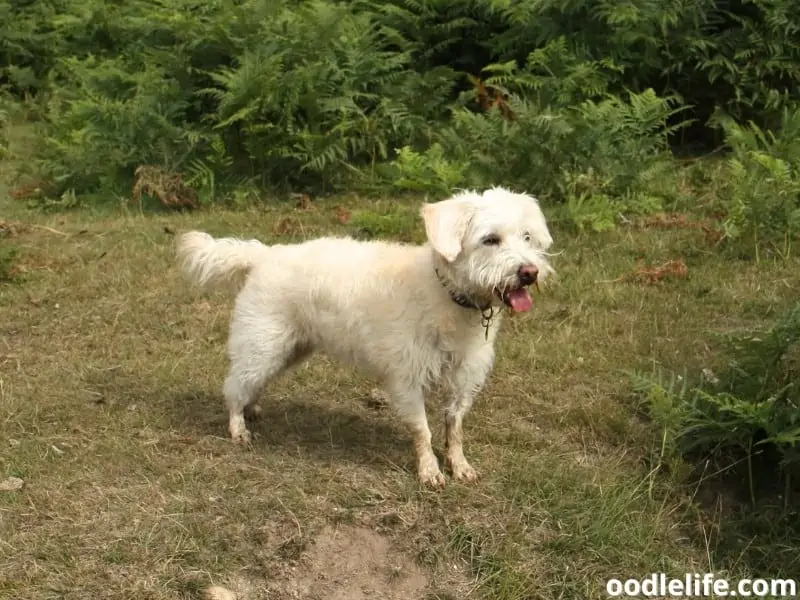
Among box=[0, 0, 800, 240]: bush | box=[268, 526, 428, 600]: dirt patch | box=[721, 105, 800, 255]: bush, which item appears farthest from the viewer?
box=[0, 0, 800, 240]: bush

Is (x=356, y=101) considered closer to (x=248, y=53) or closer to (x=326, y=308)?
(x=248, y=53)

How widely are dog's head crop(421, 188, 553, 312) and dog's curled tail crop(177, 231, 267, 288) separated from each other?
50.2 inches

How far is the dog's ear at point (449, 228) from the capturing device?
4.15 metres

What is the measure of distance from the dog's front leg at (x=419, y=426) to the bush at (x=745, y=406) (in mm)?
1097

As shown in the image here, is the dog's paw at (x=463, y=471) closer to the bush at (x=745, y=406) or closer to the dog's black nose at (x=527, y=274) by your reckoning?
the bush at (x=745, y=406)

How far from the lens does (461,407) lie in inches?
181

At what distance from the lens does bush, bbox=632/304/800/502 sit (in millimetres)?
4207

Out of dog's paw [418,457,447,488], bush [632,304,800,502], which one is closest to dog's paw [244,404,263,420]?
dog's paw [418,457,447,488]

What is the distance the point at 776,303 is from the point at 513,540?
10.1 feet

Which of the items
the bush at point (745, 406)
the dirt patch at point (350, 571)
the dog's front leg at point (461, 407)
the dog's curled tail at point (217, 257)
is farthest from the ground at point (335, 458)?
the dog's curled tail at point (217, 257)

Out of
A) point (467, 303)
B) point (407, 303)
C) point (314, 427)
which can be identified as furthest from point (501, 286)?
point (314, 427)

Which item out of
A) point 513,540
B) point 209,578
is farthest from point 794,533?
point 209,578

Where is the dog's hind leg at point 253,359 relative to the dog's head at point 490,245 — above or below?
below

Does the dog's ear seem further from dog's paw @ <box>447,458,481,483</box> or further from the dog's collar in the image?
dog's paw @ <box>447,458,481,483</box>
